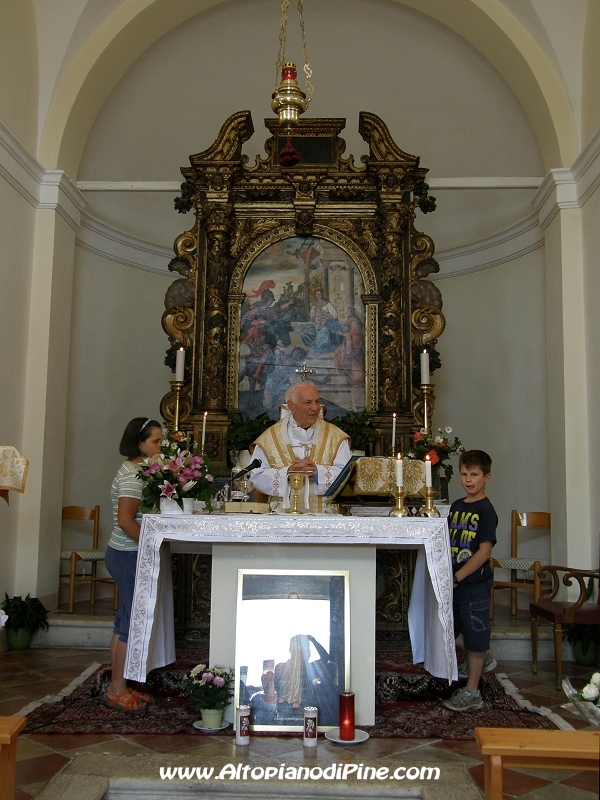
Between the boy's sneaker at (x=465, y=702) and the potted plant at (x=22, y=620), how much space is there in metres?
3.59

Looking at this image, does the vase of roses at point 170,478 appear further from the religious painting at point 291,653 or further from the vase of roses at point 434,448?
the vase of roses at point 434,448

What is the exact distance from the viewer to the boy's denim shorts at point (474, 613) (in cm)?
480

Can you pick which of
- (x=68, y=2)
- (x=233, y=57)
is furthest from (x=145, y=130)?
(x=68, y=2)

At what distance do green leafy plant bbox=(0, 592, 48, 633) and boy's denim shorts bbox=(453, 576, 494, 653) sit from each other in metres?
3.67

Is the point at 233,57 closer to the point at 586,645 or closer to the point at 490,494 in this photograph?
the point at 490,494

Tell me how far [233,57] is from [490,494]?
20.1 feet

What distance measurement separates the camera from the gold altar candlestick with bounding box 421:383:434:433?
23.3ft

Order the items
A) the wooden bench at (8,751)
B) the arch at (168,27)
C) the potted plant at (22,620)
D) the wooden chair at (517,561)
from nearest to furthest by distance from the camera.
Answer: the wooden bench at (8,751) → the potted plant at (22,620) → the wooden chair at (517,561) → the arch at (168,27)

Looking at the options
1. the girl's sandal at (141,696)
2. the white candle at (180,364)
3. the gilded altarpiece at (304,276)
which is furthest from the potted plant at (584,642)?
the white candle at (180,364)

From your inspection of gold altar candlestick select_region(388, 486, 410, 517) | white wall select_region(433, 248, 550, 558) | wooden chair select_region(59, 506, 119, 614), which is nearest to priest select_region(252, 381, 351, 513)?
gold altar candlestick select_region(388, 486, 410, 517)

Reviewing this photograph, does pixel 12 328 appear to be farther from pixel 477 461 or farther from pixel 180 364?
pixel 477 461

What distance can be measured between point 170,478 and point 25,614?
2.74 m

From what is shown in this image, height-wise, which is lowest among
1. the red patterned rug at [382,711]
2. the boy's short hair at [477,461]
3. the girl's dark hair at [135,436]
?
the red patterned rug at [382,711]

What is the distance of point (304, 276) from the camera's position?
784 centimetres
